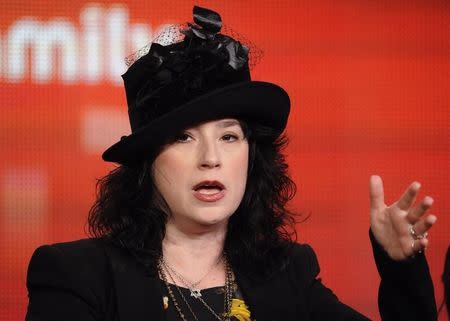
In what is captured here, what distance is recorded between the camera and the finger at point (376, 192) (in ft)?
6.17

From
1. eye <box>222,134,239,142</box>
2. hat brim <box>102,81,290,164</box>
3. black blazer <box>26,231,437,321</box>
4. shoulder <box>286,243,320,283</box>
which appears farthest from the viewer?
shoulder <box>286,243,320,283</box>

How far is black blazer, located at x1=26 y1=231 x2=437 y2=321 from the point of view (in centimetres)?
199

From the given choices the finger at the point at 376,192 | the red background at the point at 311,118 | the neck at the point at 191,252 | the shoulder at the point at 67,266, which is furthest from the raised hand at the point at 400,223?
the red background at the point at 311,118

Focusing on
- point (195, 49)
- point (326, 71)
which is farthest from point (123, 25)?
point (195, 49)

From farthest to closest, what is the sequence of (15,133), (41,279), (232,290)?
1. (15,133)
2. (232,290)
3. (41,279)

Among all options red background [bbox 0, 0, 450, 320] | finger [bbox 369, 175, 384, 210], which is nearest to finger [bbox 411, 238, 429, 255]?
finger [bbox 369, 175, 384, 210]

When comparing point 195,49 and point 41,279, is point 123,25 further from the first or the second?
point 41,279

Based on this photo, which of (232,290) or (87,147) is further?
(87,147)

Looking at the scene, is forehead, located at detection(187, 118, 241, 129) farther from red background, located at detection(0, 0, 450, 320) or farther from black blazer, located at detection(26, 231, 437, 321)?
red background, located at detection(0, 0, 450, 320)

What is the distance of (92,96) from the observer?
3.26 meters

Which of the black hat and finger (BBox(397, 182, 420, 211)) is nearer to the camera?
finger (BBox(397, 182, 420, 211))

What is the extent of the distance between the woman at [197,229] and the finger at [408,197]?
2.2 inches

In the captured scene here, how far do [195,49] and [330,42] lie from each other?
1.36m

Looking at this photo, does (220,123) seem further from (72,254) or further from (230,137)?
(72,254)
